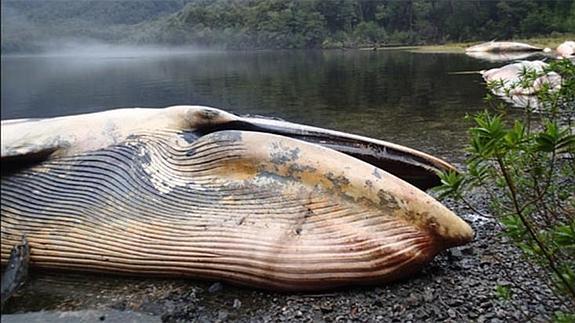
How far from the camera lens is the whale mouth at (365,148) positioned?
14.8ft

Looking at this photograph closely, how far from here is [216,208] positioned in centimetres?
390

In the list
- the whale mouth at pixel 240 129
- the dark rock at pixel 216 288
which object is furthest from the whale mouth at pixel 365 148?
the dark rock at pixel 216 288

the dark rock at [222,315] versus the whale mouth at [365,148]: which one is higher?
the whale mouth at [365,148]

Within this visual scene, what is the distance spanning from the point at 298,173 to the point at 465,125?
8.22m

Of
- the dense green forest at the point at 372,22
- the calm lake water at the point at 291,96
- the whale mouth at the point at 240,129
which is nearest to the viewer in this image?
the calm lake water at the point at 291,96

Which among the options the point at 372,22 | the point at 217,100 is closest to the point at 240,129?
the point at 217,100

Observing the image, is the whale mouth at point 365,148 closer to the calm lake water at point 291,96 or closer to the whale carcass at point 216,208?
the whale carcass at point 216,208

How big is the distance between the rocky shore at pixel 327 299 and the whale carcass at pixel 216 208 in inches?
4.2

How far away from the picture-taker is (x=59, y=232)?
12.9ft

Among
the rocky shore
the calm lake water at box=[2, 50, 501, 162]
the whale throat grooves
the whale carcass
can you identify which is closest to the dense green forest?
the calm lake water at box=[2, 50, 501, 162]

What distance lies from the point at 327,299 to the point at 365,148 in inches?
59.4

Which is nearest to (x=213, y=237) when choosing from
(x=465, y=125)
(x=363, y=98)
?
(x=465, y=125)

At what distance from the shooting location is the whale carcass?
11.8 feet

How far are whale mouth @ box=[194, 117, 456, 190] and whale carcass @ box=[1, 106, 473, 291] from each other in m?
0.10
